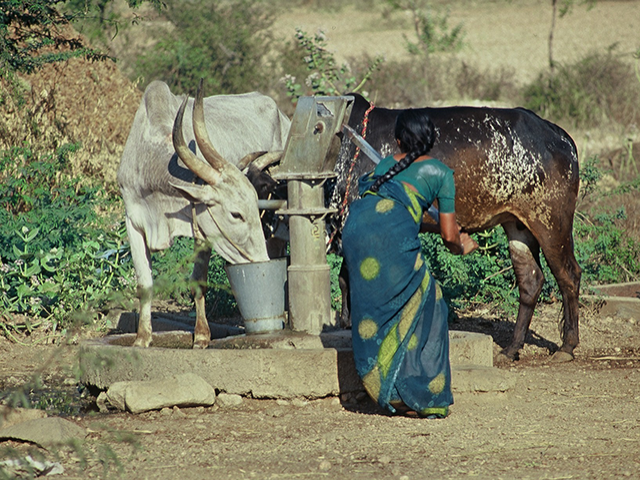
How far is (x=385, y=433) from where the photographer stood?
449 centimetres

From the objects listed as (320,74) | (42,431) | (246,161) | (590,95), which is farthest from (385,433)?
(590,95)

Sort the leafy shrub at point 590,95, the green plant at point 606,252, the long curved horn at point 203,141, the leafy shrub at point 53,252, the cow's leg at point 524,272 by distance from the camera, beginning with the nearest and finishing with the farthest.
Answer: the long curved horn at point 203,141
the cow's leg at point 524,272
the leafy shrub at point 53,252
the green plant at point 606,252
the leafy shrub at point 590,95

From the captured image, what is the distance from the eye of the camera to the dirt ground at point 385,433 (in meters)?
3.88

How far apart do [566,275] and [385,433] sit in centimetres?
239

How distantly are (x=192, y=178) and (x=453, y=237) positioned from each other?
5.64 feet

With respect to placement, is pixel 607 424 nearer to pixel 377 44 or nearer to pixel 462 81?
pixel 462 81

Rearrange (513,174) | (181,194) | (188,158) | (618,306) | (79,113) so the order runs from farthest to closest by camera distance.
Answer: (79,113), (618,306), (513,174), (181,194), (188,158)

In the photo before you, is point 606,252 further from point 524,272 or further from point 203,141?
point 203,141

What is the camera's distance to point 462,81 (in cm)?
1783

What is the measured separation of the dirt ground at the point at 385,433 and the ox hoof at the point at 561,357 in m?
0.09

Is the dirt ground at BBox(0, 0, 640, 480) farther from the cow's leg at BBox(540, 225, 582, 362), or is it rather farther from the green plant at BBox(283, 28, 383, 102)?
the green plant at BBox(283, 28, 383, 102)

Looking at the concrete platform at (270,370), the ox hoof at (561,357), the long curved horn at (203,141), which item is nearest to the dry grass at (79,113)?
the long curved horn at (203,141)

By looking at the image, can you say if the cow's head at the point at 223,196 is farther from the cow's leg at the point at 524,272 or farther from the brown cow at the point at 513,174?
the cow's leg at the point at 524,272

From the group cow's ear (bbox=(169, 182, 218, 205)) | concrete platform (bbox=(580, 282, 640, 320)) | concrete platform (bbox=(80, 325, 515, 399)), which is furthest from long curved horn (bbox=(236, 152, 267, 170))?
concrete platform (bbox=(580, 282, 640, 320))
